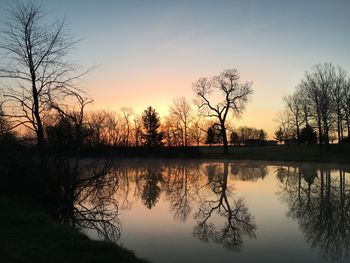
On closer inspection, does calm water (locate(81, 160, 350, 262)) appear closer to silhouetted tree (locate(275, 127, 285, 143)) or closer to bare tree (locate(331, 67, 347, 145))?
bare tree (locate(331, 67, 347, 145))

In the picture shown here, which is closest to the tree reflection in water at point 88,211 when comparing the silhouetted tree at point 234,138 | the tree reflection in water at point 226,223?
the tree reflection in water at point 226,223

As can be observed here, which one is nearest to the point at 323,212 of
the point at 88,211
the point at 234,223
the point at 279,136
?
the point at 234,223

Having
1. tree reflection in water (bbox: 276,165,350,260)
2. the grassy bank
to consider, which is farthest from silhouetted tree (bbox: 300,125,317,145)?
the grassy bank

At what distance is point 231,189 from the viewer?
70.4 ft

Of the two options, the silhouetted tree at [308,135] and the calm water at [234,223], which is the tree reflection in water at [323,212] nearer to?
the calm water at [234,223]

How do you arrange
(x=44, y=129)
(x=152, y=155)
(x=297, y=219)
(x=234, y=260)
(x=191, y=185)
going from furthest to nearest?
1. (x=152, y=155)
2. (x=191, y=185)
3. (x=44, y=129)
4. (x=297, y=219)
5. (x=234, y=260)

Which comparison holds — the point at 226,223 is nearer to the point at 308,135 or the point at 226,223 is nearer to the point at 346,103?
the point at 346,103

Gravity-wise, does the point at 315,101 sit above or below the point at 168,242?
above

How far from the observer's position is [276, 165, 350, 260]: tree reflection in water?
9836 mm

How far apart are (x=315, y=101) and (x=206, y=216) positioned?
4246cm

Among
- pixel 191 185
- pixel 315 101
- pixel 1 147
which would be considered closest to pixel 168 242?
pixel 1 147

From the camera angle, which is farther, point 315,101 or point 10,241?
point 315,101

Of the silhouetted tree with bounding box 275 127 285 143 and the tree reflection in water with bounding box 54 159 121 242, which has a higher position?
the silhouetted tree with bounding box 275 127 285 143

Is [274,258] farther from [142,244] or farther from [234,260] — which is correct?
[142,244]
